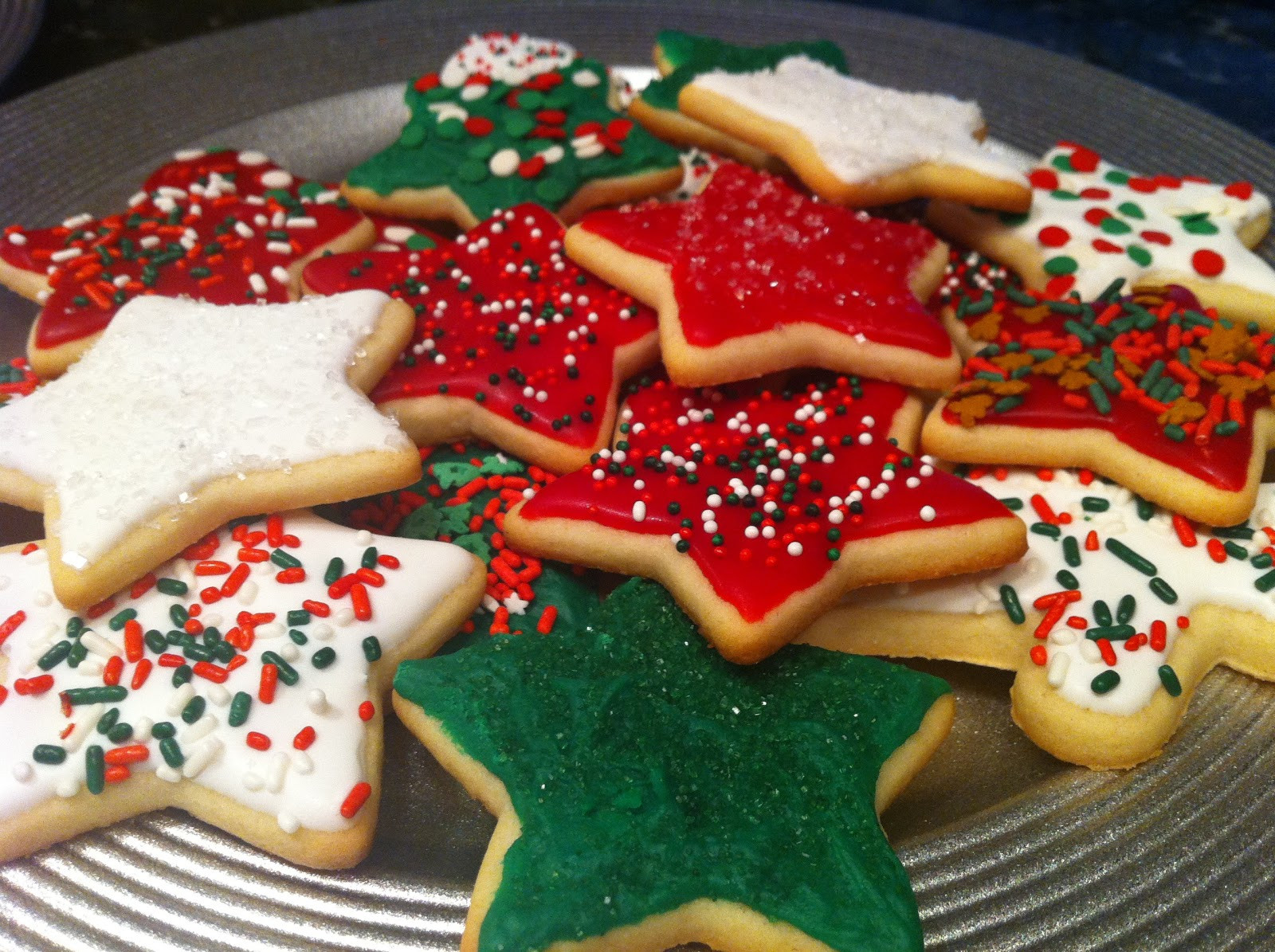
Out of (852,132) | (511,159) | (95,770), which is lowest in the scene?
(95,770)

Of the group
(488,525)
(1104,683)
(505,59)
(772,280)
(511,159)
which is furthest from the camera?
(505,59)

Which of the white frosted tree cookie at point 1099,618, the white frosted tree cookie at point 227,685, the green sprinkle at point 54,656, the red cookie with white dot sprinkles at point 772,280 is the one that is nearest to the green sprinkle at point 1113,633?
the white frosted tree cookie at point 1099,618

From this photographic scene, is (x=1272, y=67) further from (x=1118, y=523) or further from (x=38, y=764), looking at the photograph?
(x=38, y=764)

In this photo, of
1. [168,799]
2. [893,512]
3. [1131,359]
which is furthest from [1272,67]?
[168,799]

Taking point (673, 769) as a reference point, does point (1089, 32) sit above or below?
above

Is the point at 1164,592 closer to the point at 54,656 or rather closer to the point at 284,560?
the point at 284,560

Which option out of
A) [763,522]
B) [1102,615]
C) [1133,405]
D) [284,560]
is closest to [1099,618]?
[1102,615]

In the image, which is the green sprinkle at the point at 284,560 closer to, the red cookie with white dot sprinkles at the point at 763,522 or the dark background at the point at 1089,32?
the red cookie with white dot sprinkles at the point at 763,522

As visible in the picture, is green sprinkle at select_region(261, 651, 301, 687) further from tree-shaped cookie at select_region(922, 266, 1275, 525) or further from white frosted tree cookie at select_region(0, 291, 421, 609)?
tree-shaped cookie at select_region(922, 266, 1275, 525)
